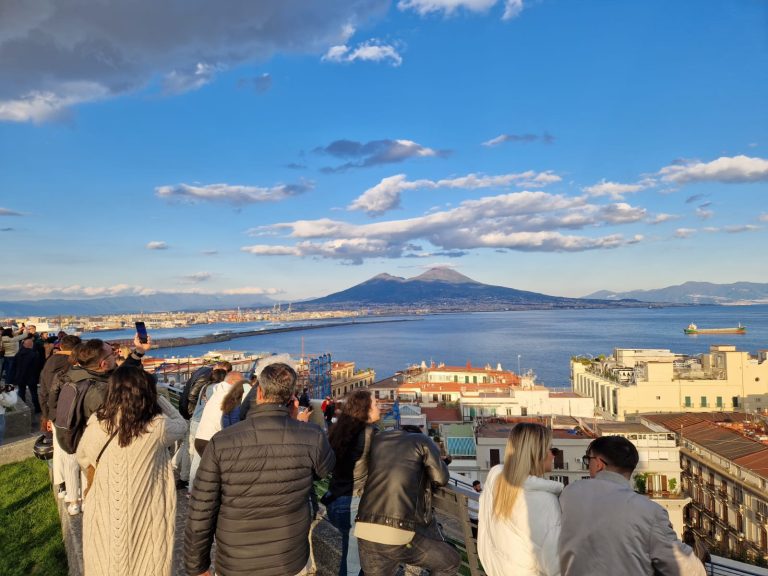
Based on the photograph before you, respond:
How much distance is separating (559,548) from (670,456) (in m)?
15.5

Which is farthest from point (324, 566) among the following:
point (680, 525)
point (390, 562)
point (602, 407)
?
point (602, 407)

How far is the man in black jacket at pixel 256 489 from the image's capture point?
2002 millimetres

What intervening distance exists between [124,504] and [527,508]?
5.49ft

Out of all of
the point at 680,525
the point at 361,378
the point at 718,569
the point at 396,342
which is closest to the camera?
the point at 718,569

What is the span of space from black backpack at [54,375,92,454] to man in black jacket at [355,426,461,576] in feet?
5.62

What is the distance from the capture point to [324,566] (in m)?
3.08

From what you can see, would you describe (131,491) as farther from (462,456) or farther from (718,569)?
(462,456)

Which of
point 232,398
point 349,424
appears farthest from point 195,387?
point 349,424

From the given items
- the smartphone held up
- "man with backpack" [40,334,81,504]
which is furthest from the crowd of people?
"man with backpack" [40,334,81,504]

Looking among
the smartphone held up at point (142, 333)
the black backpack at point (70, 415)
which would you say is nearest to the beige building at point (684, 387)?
the smartphone held up at point (142, 333)

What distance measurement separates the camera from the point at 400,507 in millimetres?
2127

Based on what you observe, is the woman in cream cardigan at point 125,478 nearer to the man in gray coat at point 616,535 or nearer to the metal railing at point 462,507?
the metal railing at point 462,507

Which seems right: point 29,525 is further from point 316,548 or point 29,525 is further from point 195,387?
point 316,548

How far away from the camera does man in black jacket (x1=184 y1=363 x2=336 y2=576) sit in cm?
200
